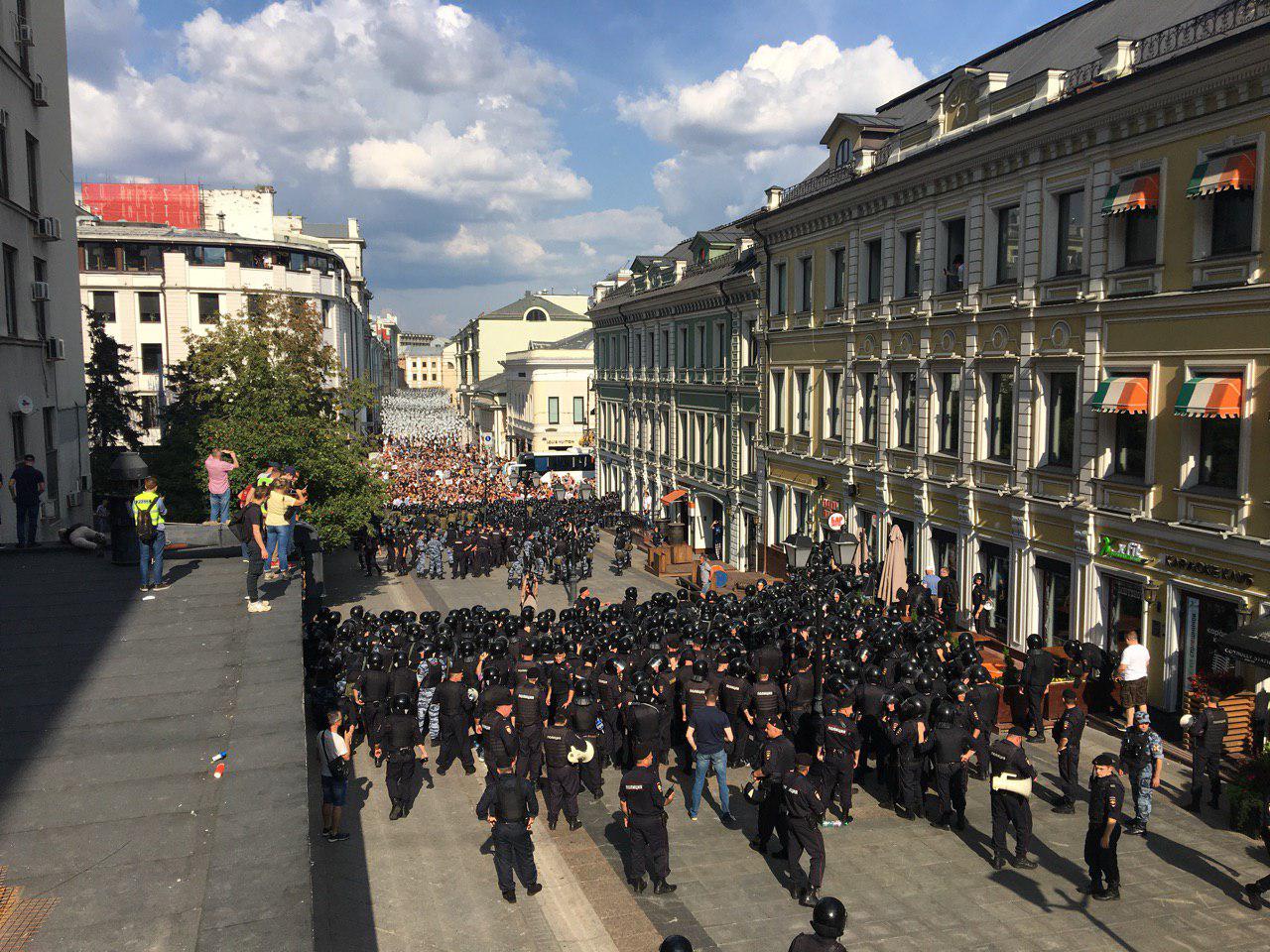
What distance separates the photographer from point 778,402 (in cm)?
3191

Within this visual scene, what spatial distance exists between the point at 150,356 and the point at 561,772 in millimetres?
55978

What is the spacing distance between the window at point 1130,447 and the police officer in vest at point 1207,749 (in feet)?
19.1

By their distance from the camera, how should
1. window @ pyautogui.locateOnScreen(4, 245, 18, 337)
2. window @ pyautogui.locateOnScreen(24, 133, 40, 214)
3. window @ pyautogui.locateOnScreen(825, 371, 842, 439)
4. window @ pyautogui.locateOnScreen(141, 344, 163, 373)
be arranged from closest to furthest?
1. window @ pyautogui.locateOnScreen(4, 245, 18, 337)
2. window @ pyautogui.locateOnScreen(24, 133, 40, 214)
3. window @ pyautogui.locateOnScreen(825, 371, 842, 439)
4. window @ pyautogui.locateOnScreen(141, 344, 163, 373)

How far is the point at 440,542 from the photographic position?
3319 centimetres

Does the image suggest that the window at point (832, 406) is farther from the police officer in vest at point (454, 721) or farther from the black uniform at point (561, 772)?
the black uniform at point (561, 772)

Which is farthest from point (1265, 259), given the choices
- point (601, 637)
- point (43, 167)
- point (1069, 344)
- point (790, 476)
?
point (43, 167)

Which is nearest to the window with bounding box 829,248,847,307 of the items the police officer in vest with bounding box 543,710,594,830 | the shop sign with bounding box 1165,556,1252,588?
the shop sign with bounding box 1165,556,1252,588

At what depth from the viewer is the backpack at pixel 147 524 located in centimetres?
1341

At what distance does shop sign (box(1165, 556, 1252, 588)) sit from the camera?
49.3 ft

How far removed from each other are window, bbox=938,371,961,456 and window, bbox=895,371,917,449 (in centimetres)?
100

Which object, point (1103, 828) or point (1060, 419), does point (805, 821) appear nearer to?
point (1103, 828)

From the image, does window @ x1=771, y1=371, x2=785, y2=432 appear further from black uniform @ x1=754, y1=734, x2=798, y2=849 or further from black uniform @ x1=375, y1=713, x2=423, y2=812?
black uniform @ x1=754, y1=734, x2=798, y2=849

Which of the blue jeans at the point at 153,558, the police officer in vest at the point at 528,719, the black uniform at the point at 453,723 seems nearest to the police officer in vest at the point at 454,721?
the black uniform at the point at 453,723

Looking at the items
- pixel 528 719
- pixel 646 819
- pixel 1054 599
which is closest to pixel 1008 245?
pixel 1054 599
